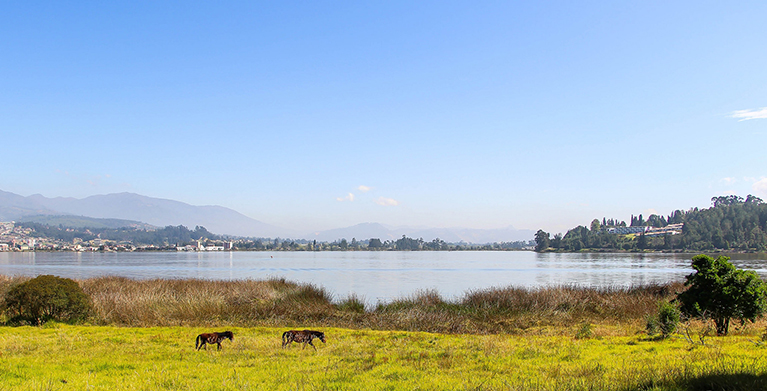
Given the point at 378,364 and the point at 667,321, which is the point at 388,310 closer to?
the point at 667,321

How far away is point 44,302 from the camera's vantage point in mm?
19859

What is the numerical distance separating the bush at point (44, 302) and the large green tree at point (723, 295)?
2415 centimetres

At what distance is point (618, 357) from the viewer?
454 inches

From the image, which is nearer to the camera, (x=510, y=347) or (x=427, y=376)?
(x=427, y=376)

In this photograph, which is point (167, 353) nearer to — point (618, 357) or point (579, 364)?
point (579, 364)

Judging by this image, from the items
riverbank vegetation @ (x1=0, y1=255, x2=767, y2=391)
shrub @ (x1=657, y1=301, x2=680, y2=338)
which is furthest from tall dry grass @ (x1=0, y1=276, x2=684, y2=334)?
shrub @ (x1=657, y1=301, x2=680, y2=338)

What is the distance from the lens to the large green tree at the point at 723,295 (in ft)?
55.0

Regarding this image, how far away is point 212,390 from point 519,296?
76.2 ft

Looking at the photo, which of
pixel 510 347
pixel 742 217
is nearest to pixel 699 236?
pixel 742 217

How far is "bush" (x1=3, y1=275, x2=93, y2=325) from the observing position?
19.8 m

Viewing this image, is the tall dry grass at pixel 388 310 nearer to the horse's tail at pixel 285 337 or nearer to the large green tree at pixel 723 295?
the large green tree at pixel 723 295

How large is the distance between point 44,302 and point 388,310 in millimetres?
15189

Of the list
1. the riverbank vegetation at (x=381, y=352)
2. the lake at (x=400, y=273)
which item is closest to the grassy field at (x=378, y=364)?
the riverbank vegetation at (x=381, y=352)

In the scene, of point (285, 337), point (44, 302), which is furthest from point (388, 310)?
point (44, 302)
